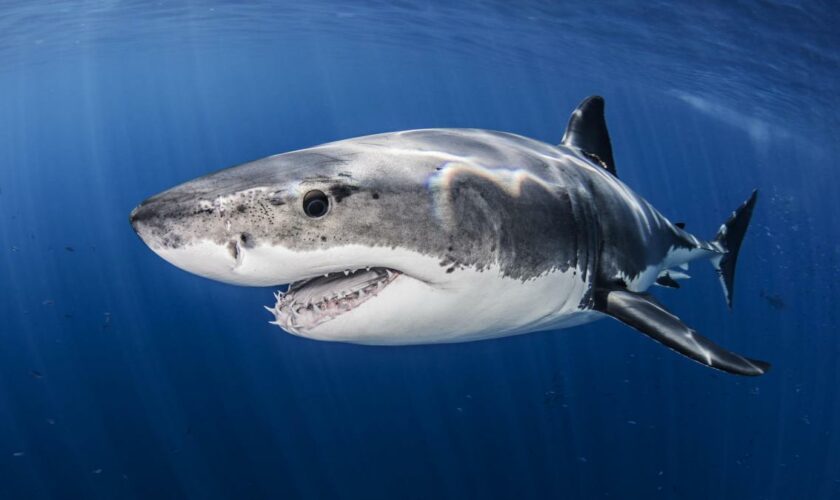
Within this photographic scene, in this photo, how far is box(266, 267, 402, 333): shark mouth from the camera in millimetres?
1784

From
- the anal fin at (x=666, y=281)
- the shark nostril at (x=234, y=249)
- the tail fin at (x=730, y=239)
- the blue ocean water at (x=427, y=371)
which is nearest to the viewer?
the shark nostril at (x=234, y=249)

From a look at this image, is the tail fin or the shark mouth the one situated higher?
the shark mouth

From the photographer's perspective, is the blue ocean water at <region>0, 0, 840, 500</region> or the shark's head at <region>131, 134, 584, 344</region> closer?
the shark's head at <region>131, 134, 584, 344</region>

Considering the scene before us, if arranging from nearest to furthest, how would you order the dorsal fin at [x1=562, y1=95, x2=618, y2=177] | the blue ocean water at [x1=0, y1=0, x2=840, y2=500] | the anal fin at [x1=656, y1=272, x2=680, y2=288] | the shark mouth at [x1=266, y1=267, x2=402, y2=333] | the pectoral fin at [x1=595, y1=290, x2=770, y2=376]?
the shark mouth at [x1=266, y1=267, x2=402, y2=333] → the pectoral fin at [x1=595, y1=290, x2=770, y2=376] → the dorsal fin at [x1=562, y1=95, x2=618, y2=177] → the anal fin at [x1=656, y1=272, x2=680, y2=288] → the blue ocean water at [x1=0, y1=0, x2=840, y2=500]

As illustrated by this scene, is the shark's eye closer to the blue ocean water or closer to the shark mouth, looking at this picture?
the shark mouth

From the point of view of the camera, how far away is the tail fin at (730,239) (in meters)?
5.39

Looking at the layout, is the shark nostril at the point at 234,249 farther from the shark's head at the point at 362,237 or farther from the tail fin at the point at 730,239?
the tail fin at the point at 730,239

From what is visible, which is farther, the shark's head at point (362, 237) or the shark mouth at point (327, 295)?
the shark mouth at point (327, 295)

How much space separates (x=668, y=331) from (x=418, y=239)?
47.8 inches

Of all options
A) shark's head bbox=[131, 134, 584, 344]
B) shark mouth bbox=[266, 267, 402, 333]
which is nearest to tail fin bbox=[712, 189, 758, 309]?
shark's head bbox=[131, 134, 584, 344]

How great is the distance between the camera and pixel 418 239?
1.74m

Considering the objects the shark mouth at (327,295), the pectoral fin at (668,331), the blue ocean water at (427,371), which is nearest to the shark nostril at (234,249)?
the shark mouth at (327,295)

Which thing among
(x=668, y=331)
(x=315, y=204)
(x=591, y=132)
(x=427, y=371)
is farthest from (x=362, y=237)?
(x=427, y=371)

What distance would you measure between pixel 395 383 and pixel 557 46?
13.9 metres
